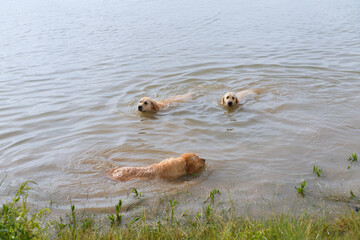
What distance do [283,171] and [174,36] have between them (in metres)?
11.9

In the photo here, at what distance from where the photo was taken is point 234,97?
26.6ft

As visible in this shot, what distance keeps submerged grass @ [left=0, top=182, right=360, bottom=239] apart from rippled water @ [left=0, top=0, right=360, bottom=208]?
1.89 ft

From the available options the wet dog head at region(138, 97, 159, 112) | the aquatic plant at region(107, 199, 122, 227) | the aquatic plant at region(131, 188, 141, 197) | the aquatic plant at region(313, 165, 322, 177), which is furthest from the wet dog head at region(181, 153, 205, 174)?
the wet dog head at region(138, 97, 159, 112)

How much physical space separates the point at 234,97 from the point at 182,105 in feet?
3.82

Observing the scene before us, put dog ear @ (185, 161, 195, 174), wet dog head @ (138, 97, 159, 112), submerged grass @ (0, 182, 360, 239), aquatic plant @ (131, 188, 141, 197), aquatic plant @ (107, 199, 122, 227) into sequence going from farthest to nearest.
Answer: wet dog head @ (138, 97, 159, 112) < dog ear @ (185, 161, 195, 174) < aquatic plant @ (131, 188, 141, 197) < aquatic plant @ (107, 199, 122, 227) < submerged grass @ (0, 182, 360, 239)

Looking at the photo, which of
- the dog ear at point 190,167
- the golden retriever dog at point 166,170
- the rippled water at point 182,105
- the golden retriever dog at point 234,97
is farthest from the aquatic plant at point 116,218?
the golden retriever dog at point 234,97

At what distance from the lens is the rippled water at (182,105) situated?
5.13m

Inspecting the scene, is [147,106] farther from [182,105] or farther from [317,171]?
[317,171]

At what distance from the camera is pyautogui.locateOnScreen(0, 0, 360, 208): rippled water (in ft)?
16.8

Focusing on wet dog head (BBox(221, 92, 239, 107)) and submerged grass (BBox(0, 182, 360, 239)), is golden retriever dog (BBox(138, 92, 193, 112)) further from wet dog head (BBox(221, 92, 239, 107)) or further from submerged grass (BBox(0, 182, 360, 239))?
submerged grass (BBox(0, 182, 360, 239))

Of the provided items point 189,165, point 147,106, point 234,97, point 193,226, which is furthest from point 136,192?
point 234,97

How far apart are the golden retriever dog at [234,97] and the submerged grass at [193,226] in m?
3.96

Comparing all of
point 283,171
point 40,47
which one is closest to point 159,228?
point 283,171

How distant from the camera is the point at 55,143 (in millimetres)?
6445
